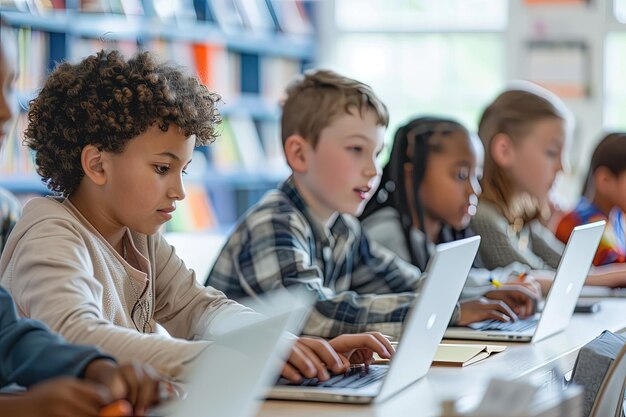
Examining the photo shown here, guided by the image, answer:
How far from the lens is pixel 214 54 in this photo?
5.47 m

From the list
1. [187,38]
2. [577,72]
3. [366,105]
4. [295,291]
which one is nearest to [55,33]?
[187,38]

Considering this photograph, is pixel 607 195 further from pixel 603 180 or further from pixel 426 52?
pixel 426 52

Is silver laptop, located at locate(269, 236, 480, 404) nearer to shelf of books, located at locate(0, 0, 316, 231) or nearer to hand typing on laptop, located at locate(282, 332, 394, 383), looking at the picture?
hand typing on laptop, located at locate(282, 332, 394, 383)

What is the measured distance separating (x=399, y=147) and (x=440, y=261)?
5.03ft

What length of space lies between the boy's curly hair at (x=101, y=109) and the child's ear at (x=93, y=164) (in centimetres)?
1

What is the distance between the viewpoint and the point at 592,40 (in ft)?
19.9

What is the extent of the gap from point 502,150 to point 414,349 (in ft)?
6.66

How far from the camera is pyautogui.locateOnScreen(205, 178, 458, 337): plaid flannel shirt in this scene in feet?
6.75

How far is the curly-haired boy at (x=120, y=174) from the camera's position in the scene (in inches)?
62.2

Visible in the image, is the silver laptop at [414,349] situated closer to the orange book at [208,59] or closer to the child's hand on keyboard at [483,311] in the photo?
the child's hand on keyboard at [483,311]

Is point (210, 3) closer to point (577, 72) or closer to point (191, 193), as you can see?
point (191, 193)

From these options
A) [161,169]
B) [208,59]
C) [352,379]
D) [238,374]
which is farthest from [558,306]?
[208,59]

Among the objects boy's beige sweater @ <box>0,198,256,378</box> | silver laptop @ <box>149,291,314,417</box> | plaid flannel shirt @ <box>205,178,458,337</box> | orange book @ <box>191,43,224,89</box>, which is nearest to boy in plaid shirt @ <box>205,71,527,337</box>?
plaid flannel shirt @ <box>205,178,458,337</box>

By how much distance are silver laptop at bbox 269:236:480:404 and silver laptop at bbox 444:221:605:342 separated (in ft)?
1.35
